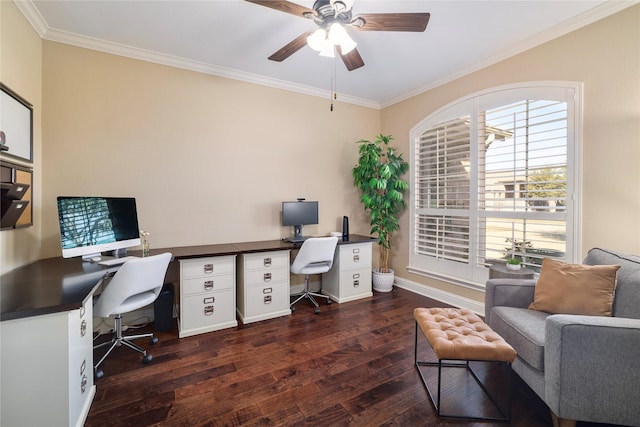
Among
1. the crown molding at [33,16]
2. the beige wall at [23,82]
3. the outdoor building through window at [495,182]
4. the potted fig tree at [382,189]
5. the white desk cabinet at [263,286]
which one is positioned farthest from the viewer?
the potted fig tree at [382,189]

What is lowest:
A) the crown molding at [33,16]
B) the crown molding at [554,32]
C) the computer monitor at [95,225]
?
the computer monitor at [95,225]

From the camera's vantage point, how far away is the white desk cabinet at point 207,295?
254 centimetres

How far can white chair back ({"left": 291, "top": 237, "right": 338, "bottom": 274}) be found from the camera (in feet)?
9.68

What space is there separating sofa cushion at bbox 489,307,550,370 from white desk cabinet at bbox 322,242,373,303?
171 cm

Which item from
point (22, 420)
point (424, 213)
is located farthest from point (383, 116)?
point (22, 420)

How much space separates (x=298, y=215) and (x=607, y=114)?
3018 mm

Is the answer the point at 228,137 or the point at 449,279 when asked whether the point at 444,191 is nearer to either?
the point at 449,279

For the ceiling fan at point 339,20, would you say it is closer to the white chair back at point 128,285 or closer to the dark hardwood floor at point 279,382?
the white chair back at point 128,285

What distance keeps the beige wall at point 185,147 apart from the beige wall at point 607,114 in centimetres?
253

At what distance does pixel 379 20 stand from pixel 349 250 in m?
2.46

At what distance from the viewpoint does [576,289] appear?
1795 mm

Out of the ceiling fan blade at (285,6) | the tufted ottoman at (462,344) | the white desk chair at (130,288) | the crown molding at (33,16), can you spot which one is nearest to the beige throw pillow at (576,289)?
the tufted ottoman at (462,344)

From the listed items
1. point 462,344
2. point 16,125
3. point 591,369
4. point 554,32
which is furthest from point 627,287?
point 16,125

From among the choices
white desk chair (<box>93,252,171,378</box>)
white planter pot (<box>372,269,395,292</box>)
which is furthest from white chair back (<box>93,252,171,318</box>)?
white planter pot (<box>372,269,395,292</box>)
